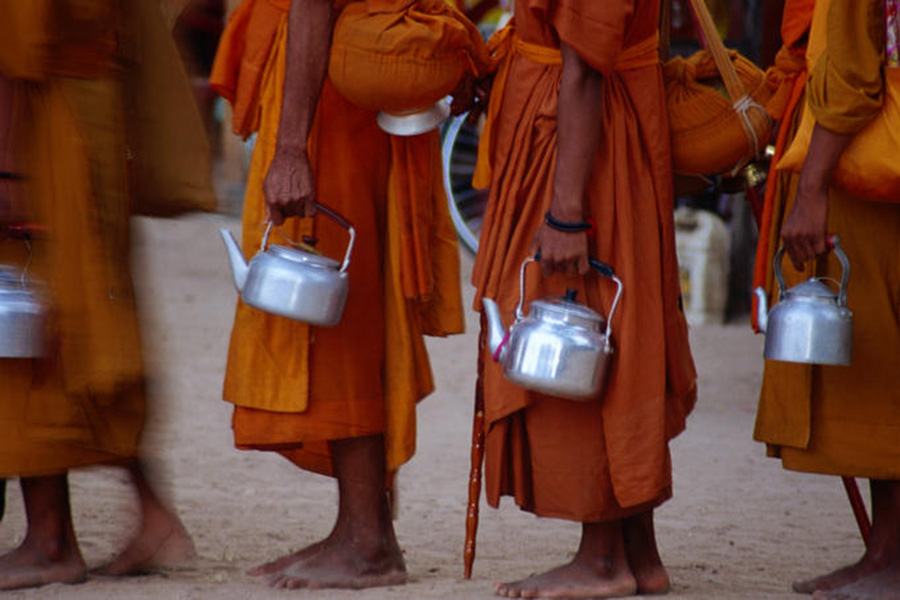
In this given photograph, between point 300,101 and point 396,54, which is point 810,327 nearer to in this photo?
point 396,54

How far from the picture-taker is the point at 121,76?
4.02 m

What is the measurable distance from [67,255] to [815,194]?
71.1 inches

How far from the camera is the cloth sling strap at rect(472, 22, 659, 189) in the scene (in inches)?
148

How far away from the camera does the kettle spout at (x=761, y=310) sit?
375 cm

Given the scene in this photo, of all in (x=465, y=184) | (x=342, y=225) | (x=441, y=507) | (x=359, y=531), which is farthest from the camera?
(x=465, y=184)

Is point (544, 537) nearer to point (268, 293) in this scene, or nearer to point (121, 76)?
point (268, 293)

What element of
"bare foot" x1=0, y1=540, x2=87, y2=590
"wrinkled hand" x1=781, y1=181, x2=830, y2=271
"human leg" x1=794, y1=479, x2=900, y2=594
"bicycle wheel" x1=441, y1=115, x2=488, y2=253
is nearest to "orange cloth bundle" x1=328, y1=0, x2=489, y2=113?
"wrinkled hand" x1=781, y1=181, x2=830, y2=271

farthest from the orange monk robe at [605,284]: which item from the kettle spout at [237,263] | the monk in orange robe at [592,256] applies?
the kettle spout at [237,263]

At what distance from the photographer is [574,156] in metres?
3.61

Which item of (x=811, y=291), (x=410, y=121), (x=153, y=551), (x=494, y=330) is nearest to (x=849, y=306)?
(x=811, y=291)

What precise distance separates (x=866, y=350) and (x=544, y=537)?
4.68 feet

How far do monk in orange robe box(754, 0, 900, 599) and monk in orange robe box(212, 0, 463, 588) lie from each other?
920 millimetres

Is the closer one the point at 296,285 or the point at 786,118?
the point at 296,285

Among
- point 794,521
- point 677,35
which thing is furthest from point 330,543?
point 677,35
